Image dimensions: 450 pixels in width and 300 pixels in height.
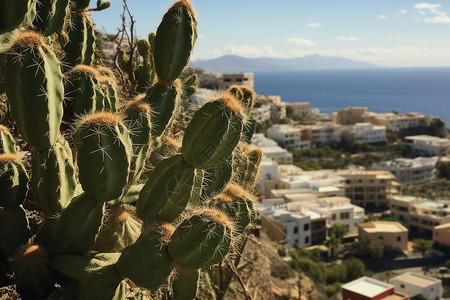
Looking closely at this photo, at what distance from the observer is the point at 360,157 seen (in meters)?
42.9

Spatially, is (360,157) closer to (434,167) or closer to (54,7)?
(434,167)

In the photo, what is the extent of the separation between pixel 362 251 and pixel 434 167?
2119 centimetres

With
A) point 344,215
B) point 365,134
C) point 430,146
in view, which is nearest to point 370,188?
point 344,215

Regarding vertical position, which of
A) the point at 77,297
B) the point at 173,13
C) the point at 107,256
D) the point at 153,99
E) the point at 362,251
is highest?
the point at 173,13

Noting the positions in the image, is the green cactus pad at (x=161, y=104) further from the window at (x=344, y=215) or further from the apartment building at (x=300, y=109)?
the apartment building at (x=300, y=109)

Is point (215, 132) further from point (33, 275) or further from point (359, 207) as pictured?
point (359, 207)

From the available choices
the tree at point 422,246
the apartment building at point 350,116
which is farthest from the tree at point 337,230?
the apartment building at point 350,116

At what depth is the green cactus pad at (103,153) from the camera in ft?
5.03

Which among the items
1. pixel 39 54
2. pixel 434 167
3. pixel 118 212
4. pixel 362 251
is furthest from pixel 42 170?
pixel 434 167

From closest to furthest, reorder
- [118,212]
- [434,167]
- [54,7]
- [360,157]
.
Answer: [118,212] < [54,7] < [434,167] < [360,157]

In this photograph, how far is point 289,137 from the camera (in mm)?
43844

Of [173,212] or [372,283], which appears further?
[372,283]

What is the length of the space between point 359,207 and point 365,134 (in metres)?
19.9

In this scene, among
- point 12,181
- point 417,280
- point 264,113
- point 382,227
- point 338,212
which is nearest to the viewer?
point 12,181
